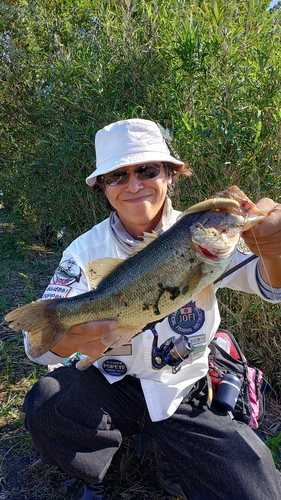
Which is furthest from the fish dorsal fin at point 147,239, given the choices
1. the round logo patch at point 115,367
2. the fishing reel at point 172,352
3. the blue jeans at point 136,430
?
the blue jeans at point 136,430

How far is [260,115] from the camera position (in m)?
3.25

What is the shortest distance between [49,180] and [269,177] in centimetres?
338

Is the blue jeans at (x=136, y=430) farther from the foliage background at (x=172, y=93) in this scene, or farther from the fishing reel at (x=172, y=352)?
the foliage background at (x=172, y=93)

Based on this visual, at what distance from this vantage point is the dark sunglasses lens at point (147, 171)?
2.40 meters

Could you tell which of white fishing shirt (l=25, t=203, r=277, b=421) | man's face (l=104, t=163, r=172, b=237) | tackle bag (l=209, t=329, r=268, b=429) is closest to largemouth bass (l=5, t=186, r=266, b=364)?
white fishing shirt (l=25, t=203, r=277, b=421)

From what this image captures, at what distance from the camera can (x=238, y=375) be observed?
108 inches

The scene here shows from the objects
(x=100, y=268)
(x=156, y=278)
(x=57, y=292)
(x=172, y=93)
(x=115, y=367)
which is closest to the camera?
(x=156, y=278)

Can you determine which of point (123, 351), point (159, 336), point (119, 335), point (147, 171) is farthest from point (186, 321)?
point (147, 171)

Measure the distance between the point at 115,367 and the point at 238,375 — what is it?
812mm

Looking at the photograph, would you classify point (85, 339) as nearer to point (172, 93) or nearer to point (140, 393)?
point (140, 393)

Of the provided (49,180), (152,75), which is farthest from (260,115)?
(49,180)

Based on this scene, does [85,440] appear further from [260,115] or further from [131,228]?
[260,115]

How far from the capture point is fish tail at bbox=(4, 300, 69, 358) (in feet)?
6.51

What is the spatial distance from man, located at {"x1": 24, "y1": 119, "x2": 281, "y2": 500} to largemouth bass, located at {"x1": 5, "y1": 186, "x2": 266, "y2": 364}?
24 centimetres
